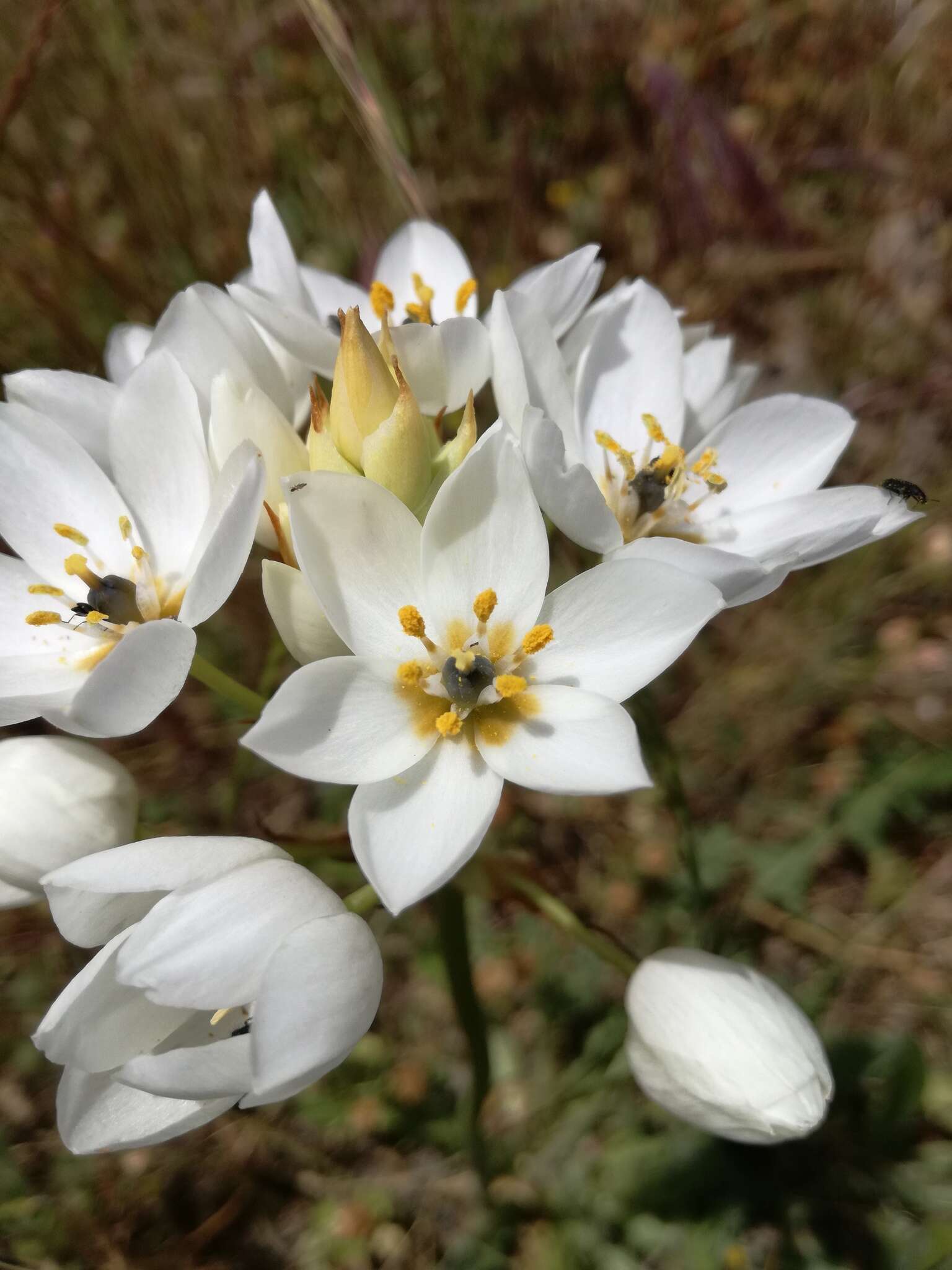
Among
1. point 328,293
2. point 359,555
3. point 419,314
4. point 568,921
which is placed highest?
point 328,293

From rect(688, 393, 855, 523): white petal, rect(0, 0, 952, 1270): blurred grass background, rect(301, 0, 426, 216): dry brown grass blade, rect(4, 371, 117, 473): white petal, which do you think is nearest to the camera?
rect(4, 371, 117, 473): white petal

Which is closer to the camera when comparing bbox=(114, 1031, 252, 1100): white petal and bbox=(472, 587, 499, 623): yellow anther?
bbox=(114, 1031, 252, 1100): white petal

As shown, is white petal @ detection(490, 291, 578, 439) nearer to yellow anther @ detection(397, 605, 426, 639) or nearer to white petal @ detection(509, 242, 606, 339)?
white petal @ detection(509, 242, 606, 339)

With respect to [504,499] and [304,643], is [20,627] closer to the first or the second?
[304,643]

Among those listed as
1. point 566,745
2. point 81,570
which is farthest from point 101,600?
point 566,745

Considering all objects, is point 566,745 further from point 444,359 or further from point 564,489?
point 444,359

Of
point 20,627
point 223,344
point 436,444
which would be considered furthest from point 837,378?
point 20,627

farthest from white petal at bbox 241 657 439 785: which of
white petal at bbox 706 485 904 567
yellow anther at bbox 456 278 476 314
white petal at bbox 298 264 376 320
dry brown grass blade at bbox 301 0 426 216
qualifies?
dry brown grass blade at bbox 301 0 426 216

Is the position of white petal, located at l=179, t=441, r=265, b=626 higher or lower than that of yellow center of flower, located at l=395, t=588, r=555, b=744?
higher
